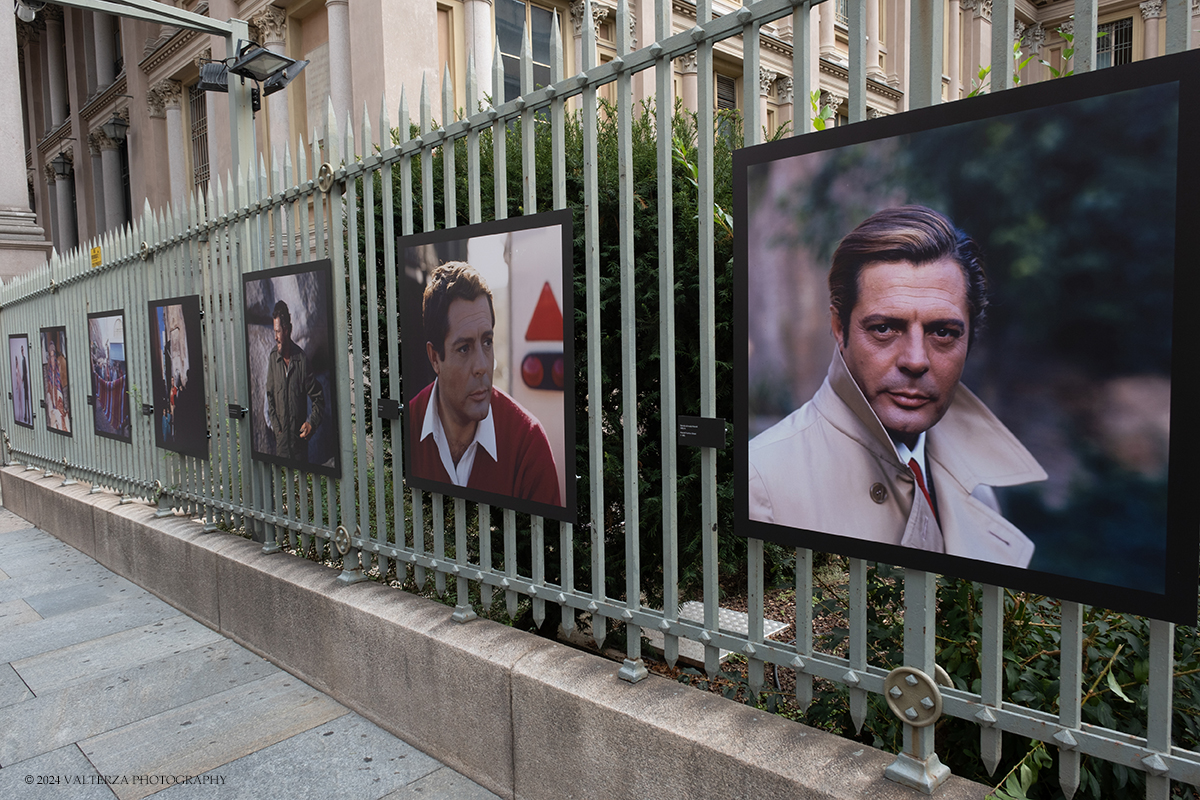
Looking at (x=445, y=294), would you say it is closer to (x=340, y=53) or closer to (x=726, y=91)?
(x=340, y=53)

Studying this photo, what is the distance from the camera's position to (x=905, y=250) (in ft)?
6.99

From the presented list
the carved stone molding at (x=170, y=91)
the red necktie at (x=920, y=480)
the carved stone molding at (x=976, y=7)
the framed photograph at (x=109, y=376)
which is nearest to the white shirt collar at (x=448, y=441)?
the red necktie at (x=920, y=480)

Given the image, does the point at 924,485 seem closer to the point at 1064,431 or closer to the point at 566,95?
the point at 1064,431

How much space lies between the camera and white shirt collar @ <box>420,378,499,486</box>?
3.54 meters

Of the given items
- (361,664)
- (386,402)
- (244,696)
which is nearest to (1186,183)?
(386,402)

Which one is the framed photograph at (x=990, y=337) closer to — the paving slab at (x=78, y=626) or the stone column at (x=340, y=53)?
the paving slab at (x=78, y=626)

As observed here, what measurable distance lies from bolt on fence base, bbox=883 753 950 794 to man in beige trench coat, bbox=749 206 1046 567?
0.60 metres

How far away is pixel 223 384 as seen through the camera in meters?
5.70

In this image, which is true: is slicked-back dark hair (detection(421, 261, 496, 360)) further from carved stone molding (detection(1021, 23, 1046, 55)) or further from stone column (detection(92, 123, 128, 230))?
stone column (detection(92, 123, 128, 230))

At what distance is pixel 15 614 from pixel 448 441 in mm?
4893

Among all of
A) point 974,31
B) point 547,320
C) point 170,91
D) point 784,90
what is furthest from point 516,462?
point 974,31

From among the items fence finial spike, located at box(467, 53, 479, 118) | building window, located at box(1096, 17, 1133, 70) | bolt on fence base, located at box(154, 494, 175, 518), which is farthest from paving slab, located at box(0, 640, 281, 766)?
building window, located at box(1096, 17, 1133, 70)

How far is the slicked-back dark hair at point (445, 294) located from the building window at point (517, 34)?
11.2 m

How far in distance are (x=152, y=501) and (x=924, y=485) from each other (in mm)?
7113
